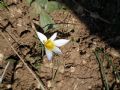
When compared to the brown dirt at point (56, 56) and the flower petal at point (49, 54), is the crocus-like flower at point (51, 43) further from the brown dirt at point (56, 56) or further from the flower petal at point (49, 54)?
the brown dirt at point (56, 56)

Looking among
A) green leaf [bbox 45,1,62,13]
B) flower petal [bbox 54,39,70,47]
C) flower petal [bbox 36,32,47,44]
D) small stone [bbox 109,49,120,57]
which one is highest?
green leaf [bbox 45,1,62,13]

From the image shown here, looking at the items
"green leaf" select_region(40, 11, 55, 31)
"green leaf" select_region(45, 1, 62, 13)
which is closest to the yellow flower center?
"green leaf" select_region(40, 11, 55, 31)

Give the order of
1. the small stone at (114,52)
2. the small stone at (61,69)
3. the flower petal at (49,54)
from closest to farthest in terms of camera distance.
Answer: the flower petal at (49,54), the small stone at (61,69), the small stone at (114,52)

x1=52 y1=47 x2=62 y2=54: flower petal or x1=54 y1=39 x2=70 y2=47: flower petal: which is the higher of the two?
x1=54 y1=39 x2=70 y2=47: flower petal

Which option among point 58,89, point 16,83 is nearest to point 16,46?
point 16,83

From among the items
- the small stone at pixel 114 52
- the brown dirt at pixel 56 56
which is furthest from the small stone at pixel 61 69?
the small stone at pixel 114 52

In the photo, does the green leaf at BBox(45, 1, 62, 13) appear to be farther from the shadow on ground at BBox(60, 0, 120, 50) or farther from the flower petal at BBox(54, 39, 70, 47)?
the flower petal at BBox(54, 39, 70, 47)

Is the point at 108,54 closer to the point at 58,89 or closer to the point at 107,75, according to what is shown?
the point at 107,75
